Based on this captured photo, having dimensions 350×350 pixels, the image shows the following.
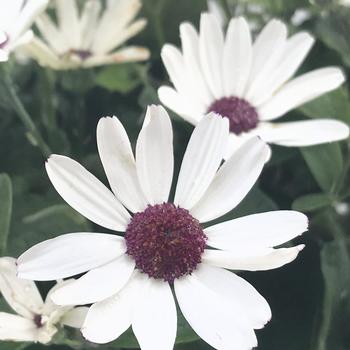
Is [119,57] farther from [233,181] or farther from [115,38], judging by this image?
[233,181]

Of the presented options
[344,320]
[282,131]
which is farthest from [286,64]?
[344,320]

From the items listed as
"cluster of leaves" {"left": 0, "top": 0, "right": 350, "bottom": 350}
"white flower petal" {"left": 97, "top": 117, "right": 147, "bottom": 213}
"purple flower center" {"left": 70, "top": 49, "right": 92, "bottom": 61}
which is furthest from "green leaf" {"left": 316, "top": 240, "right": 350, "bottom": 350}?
"purple flower center" {"left": 70, "top": 49, "right": 92, "bottom": 61}

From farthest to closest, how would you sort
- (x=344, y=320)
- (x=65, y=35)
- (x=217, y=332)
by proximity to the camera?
(x=65, y=35)
(x=344, y=320)
(x=217, y=332)

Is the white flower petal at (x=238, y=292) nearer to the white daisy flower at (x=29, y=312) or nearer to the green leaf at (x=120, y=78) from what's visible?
the white daisy flower at (x=29, y=312)

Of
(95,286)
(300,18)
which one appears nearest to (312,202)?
(95,286)

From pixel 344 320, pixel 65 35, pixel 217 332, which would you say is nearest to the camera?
pixel 217 332

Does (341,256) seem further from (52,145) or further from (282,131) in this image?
(52,145)

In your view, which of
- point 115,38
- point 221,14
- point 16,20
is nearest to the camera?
point 16,20
